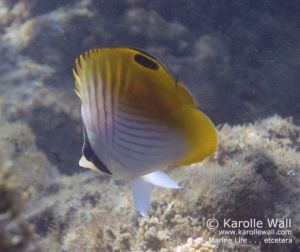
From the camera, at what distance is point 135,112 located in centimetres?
140

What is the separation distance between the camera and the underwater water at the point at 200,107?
3.02 metres

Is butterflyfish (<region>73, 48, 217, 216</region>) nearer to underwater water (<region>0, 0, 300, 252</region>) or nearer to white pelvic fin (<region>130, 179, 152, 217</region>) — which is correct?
underwater water (<region>0, 0, 300, 252</region>)

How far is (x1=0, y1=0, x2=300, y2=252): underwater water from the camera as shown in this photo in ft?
9.91

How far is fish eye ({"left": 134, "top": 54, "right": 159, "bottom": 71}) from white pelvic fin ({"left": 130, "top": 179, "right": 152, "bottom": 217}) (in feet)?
2.11

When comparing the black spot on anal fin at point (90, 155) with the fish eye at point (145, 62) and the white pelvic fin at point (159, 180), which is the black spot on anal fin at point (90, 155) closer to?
the white pelvic fin at point (159, 180)

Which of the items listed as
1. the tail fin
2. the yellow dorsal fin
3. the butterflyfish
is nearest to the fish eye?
the butterflyfish

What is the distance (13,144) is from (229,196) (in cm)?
418

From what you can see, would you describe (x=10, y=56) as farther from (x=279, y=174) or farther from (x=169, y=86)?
(x=169, y=86)

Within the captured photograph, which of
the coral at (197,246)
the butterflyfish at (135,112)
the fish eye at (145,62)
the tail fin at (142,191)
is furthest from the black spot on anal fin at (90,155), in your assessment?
the coral at (197,246)

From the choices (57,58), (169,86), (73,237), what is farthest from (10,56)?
(169,86)

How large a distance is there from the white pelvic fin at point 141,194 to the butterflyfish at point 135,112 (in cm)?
26

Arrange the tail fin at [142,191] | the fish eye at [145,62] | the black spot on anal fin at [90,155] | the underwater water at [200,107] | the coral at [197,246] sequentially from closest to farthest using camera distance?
the fish eye at [145,62] < the black spot on anal fin at [90,155] < the tail fin at [142,191] < the coral at [197,246] < the underwater water at [200,107]

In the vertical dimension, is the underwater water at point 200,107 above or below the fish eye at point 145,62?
below

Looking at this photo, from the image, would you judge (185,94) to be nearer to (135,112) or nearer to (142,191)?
(135,112)
